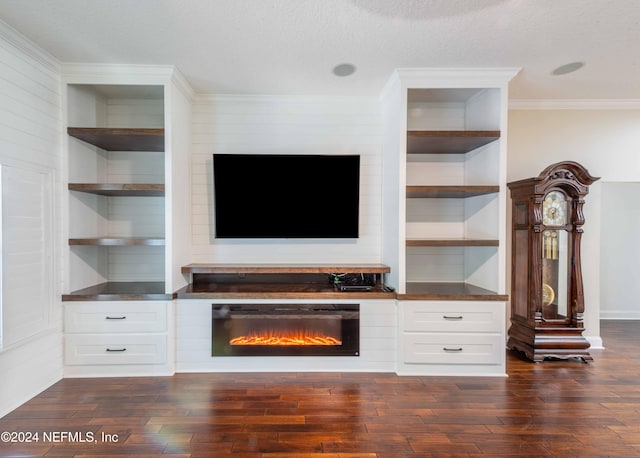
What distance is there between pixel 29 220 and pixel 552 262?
4605mm

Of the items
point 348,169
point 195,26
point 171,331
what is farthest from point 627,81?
point 171,331

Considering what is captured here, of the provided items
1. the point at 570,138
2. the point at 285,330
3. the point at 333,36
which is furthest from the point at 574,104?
the point at 285,330

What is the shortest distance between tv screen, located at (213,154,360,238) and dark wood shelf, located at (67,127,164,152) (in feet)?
1.84

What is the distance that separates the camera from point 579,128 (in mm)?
3686

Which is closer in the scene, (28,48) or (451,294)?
(28,48)

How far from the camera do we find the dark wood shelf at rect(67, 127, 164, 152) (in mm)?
2896

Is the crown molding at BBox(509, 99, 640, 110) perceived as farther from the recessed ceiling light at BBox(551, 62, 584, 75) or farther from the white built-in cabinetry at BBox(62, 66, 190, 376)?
the white built-in cabinetry at BBox(62, 66, 190, 376)

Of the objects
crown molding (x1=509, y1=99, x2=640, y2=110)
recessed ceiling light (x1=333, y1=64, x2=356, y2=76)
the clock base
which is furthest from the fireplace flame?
crown molding (x1=509, y1=99, x2=640, y2=110)

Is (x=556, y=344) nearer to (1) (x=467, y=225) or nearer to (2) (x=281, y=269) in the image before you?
(1) (x=467, y=225)

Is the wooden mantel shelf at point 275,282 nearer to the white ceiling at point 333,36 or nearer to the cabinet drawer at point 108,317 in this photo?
the cabinet drawer at point 108,317

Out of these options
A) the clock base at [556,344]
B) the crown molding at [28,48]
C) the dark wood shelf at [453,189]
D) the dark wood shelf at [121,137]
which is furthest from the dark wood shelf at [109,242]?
the clock base at [556,344]

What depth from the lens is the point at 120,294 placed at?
2889mm

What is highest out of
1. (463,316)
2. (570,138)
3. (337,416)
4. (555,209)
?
(570,138)

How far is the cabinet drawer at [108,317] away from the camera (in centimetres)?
288
